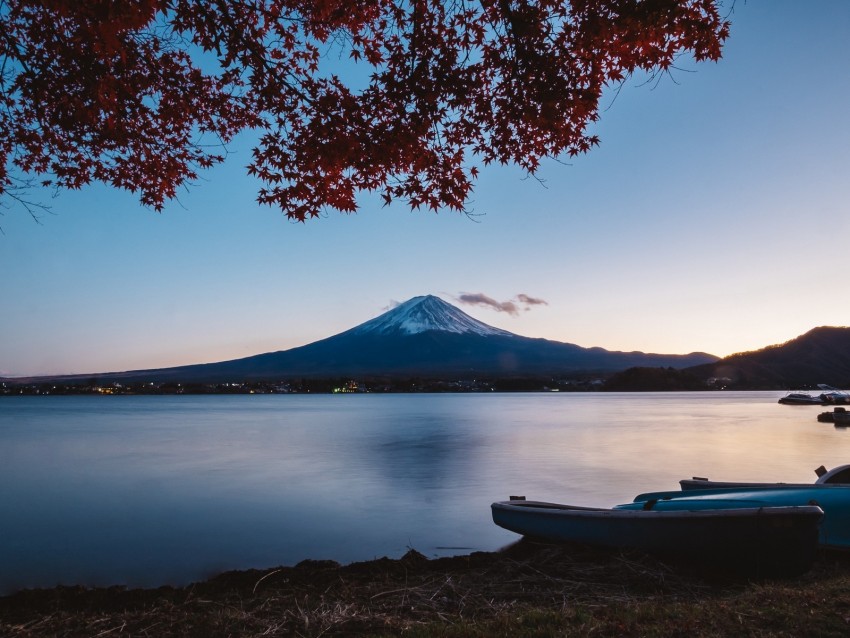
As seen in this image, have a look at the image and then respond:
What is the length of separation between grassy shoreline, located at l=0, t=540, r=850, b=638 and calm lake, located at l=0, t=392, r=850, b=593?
1836 millimetres

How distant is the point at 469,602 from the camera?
5746 mm

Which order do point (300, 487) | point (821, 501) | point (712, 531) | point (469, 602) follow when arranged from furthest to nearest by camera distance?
point (300, 487) < point (821, 501) < point (712, 531) < point (469, 602)

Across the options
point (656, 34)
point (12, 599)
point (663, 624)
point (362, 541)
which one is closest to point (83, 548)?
point (12, 599)

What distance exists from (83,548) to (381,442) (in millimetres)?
21890

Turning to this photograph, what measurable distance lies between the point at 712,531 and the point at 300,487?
12.6m

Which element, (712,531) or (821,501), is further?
(821,501)

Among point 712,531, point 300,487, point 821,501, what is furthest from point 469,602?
point 300,487

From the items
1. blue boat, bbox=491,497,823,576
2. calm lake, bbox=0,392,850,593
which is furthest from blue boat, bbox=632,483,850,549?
calm lake, bbox=0,392,850,593

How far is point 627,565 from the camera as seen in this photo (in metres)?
7.13

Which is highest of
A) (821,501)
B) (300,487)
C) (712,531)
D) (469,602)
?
(821,501)

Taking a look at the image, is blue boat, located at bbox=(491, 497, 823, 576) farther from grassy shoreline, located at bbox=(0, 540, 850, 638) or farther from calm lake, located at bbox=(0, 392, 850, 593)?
calm lake, located at bbox=(0, 392, 850, 593)

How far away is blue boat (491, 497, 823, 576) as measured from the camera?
6.58m

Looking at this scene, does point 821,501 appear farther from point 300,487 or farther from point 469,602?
point 300,487

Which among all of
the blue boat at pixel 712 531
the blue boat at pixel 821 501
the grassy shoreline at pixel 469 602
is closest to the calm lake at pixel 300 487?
the grassy shoreline at pixel 469 602
